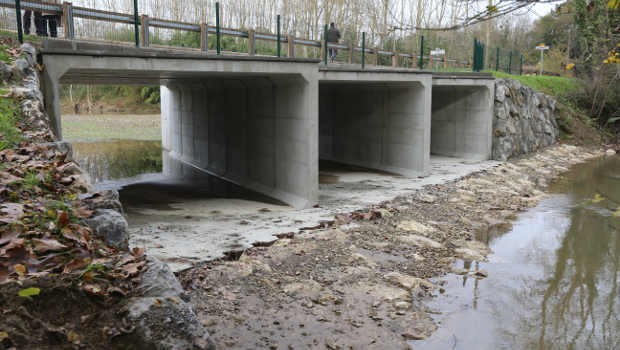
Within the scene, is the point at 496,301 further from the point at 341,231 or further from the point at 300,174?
the point at 300,174

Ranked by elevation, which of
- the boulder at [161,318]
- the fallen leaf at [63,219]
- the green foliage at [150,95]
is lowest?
the boulder at [161,318]

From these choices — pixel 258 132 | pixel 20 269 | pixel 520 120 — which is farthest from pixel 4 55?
pixel 520 120

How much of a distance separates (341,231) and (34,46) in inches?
262

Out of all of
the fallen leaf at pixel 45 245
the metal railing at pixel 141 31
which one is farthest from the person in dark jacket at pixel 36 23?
the fallen leaf at pixel 45 245

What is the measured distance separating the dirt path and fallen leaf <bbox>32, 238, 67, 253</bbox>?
2340 mm

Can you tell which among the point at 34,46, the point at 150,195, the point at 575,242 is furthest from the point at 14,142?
the point at 575,242

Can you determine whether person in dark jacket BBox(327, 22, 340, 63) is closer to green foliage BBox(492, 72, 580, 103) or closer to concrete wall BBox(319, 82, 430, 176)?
concrete wall BBox(319, 82, 430, 176)

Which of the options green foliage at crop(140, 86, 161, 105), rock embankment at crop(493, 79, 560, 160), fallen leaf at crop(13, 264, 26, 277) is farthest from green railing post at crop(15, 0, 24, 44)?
green foliage at crop(140, 86, 161, 105)

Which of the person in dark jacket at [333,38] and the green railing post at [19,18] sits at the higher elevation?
the person in dark jacket at [333,38]

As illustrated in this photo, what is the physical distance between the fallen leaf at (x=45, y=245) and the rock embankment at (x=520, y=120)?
19.8 meters

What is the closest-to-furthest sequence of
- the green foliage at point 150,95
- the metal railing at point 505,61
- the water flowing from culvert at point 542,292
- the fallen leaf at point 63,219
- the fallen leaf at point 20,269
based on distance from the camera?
1. the fallen leaf at point 20,269
2. the fallen leaf at point 63,219
3. the water flowing from culvert at point 542,292
4. the metal railing at point 505,61
5. the green foliage at point 150,95

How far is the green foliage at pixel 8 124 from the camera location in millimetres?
6235

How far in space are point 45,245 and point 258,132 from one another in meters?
11.1

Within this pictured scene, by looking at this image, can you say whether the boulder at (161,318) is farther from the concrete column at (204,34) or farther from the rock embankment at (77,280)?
the concrete column at (204,34)
